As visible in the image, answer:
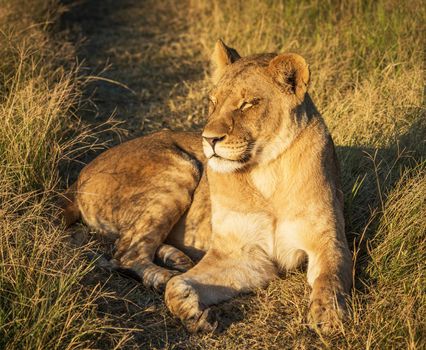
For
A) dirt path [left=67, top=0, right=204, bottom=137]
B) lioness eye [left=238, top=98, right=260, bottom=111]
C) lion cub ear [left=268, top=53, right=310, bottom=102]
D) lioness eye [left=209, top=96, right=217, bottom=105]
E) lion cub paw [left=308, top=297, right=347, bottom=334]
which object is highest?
lion cub ear [left=268, top=53, right=310, bottom=102]

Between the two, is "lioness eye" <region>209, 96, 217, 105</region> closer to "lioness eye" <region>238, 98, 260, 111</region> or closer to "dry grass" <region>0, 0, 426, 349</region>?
"lioness eye" <region>238, 98, 260, 111</region>

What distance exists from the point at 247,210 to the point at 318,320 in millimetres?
726

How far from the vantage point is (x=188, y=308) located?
139 inches

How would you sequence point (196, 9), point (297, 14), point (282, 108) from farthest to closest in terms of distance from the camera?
1. point (196, 9)
2. point (297, 14)
3. point (282, 108)

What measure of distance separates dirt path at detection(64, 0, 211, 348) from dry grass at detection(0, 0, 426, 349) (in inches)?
0.6

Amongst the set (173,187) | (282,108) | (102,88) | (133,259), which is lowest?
(102,88)

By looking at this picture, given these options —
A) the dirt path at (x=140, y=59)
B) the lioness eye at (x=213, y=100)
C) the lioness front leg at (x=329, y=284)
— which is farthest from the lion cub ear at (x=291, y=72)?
the dirt path at (x=140, y=59)

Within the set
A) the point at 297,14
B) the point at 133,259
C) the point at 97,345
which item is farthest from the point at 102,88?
the point at 97,345

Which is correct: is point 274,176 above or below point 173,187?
above

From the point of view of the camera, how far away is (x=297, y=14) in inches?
303

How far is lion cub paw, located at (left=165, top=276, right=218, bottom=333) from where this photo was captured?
346 centimetres

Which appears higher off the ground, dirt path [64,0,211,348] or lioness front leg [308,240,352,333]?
lioness front leg [308,240,352,333]

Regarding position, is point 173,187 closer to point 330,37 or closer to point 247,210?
point 247,210

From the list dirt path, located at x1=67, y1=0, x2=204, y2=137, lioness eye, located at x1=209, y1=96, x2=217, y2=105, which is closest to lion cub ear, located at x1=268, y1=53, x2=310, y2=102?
lioness eye, located at x1=209, y1=96, x2=217, y2=105
